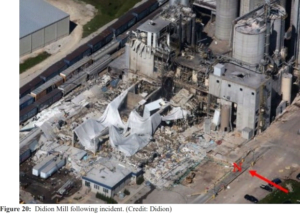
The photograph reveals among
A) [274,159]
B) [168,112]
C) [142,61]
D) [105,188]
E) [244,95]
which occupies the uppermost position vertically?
[244,95]

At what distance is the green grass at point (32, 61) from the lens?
14812 centimetres

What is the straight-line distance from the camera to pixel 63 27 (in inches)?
6137

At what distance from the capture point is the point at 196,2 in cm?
15988

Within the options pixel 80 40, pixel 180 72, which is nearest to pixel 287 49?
pixel 180 72

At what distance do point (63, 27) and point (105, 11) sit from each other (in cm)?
1118

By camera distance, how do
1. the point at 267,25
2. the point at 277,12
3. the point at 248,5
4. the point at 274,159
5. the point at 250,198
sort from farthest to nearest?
1. the point at 248,5
2. the point at 277,12
3. the point at 267,25
4. the point at 274,159
5. the point at 250,198

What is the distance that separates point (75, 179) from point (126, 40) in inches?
1375

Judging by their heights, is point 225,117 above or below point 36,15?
below

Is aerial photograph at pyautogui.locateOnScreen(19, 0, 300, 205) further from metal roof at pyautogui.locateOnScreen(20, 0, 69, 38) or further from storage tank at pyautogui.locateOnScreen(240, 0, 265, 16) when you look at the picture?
metal roof at pyautogui.locateOnScreen(20, 0, 69, 38)

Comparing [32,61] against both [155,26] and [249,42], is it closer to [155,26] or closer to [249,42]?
[155,26]

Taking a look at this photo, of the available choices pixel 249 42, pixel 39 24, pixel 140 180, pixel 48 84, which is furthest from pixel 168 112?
pixel 39 24

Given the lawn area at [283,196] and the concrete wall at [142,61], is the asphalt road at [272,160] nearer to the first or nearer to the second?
the lawn area at [283,196]

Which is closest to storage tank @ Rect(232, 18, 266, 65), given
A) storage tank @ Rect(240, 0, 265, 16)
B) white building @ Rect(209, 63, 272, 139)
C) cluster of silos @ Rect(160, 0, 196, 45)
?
white building @ Rect(209, 63, 272, 139)

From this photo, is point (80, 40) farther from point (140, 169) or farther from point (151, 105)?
point (140, 169)
